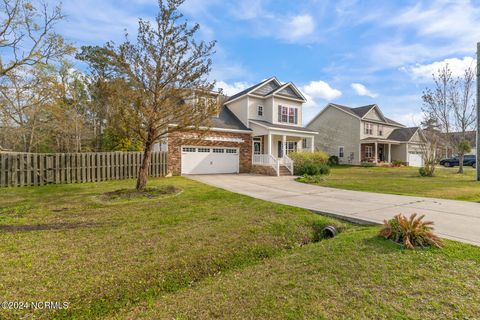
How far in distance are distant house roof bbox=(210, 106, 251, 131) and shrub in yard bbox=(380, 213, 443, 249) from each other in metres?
14.4

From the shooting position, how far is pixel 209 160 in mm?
17781

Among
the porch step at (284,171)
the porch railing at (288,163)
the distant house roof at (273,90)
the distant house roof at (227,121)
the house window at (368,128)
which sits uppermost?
the distant house roof at (273,90)

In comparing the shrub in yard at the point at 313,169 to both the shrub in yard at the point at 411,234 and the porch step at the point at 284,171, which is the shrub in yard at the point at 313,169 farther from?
the shrub in yard at the point at 411,234

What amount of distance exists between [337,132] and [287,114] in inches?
517

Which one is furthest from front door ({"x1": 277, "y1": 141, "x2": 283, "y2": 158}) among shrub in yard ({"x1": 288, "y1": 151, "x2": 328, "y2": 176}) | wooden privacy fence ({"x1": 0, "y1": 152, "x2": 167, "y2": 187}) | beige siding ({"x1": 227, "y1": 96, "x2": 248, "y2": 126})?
wooden privacy fence ({"x1": 0, "y1": 152, "x2": 167, "y2": 187})

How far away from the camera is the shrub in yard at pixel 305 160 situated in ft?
57.3

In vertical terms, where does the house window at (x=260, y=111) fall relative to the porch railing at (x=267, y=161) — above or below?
above

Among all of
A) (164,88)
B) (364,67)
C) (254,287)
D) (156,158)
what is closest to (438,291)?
(254,287)

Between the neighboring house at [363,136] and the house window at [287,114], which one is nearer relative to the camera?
the house window at [287,114]

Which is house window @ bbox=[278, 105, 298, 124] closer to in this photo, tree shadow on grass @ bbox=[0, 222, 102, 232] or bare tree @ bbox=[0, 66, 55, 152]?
bare tree @ bbox=[0, 66, 55, 152]

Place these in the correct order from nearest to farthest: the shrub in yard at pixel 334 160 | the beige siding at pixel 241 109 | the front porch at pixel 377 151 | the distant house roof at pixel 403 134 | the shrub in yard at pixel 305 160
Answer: the shrub in yard at pixel 305 160 → the beige siding at pixel 241 109 → the front porch at pixel 377 151 → the shrub in yard at pixel 334 160 → the distant house roof at pixel 403 134

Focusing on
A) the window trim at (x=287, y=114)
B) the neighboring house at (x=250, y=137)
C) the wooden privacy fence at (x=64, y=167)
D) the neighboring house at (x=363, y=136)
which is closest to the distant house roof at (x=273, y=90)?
the neighboring house at (x=250, y=137)

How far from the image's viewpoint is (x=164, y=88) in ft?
30.3

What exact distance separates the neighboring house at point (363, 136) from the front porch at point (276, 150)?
1152cm
